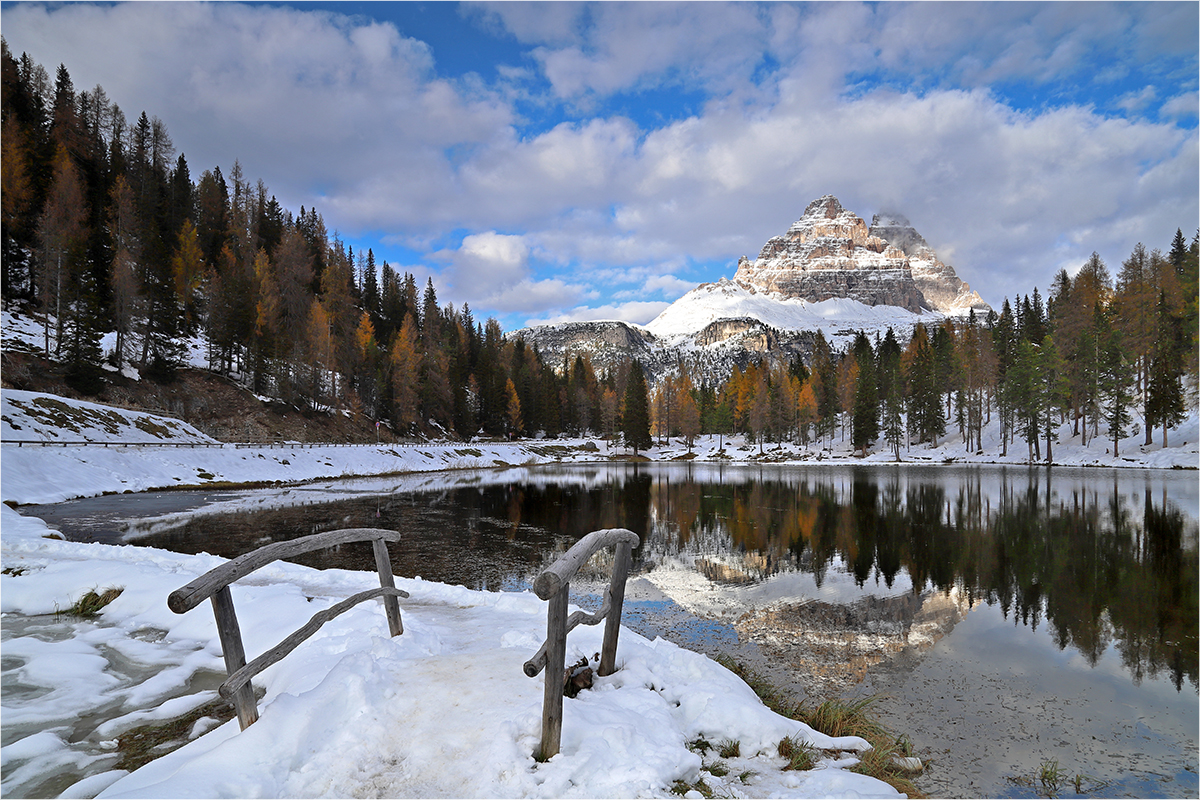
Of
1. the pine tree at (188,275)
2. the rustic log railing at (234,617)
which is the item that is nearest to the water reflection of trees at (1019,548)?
the rustic log railing at (234,617)

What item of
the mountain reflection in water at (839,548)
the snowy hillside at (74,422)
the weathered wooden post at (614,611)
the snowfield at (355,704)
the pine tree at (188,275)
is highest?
the pine tree at (188,275)

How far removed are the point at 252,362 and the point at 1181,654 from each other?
2536 inches

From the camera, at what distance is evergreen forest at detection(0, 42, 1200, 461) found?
46562 mm

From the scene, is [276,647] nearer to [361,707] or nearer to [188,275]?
[361,707]

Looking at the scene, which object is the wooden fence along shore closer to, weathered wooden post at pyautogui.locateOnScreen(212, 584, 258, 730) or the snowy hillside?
weathered wooden post at pyautogui.locateOnScreen(212, 584, 258, 730)

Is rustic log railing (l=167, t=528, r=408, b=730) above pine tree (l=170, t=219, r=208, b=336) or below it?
below

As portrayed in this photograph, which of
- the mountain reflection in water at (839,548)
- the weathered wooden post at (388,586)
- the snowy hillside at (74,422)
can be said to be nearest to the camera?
the weathered wooden post at (388,586)

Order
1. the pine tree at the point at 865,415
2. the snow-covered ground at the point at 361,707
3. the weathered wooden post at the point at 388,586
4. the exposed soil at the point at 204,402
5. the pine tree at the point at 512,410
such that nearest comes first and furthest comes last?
the snow-covered ground at the point at 361,707, the weathered wooden post at the point at 388,586, the exposed soil at the point at 204,402, the pine tree at the point at 865,415, the pine tree at the point at 512,410

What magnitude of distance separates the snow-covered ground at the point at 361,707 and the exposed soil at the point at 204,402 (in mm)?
37798

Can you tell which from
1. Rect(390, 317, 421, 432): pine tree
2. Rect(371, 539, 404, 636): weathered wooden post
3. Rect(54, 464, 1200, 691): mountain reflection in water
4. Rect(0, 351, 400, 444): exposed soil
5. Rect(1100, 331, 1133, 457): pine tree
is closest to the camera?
Rect(371, 539, 404, 636): weathered wooden post

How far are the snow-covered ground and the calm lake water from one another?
2.92 meters

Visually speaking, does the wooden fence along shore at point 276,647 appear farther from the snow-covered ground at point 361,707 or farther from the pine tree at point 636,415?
the pine tree at point 636,415

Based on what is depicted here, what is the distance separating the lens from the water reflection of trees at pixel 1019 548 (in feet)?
37.2

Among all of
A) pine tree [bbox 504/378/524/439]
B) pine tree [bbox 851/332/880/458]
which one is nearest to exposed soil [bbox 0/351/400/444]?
pine tree [bbox 504/378/524/439]
